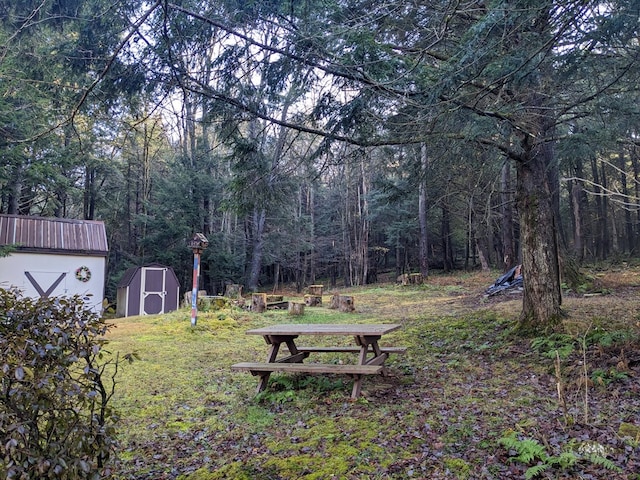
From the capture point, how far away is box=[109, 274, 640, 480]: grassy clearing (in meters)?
3.04

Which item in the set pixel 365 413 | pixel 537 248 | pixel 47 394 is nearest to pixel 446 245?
pixel 537 248

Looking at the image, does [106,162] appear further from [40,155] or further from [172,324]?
[172,324]

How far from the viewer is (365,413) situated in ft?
13.1

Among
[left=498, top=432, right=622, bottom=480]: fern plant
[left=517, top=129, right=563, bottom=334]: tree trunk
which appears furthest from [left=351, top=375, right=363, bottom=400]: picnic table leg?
[left=517, top=129, right=563, bottom=334]: tree trunk

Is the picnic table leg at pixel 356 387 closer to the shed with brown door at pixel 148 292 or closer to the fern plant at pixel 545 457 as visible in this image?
the fern plant at pixel 545 457

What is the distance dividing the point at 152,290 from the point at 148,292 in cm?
16

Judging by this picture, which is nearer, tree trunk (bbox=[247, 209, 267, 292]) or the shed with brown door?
the shed with brown door

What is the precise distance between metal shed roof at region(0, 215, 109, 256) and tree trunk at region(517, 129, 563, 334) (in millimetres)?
14632

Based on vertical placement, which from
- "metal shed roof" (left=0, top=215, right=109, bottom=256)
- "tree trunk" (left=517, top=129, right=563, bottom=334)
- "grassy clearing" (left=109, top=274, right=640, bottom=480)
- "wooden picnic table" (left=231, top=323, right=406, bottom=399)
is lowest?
"grassy clearing" (left=109, top=274, right=640, bottom=480)

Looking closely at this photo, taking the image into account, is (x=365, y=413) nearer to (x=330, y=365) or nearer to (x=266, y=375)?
(x=330, y=365)

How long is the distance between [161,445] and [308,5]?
14.3 ft

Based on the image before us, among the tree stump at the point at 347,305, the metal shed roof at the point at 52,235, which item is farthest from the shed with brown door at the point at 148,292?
the tree stump at the point at 347,305

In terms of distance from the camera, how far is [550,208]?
20.7 ft

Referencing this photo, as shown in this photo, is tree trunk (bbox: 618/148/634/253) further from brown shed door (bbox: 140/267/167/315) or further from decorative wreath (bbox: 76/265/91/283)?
decorative wreath (bbox: 76/265/91/283)
